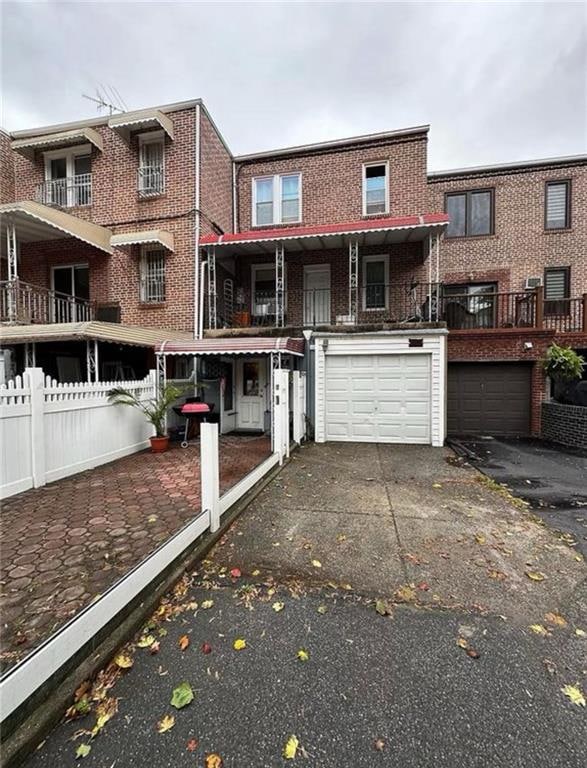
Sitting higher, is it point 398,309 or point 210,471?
point 398,309

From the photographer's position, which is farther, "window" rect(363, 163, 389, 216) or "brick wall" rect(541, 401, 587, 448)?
"window" rect(363, 163, 389, 216)

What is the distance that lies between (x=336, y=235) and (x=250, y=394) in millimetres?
5371

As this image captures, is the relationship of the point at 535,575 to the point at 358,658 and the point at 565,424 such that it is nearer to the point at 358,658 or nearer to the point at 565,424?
the point at 358,658

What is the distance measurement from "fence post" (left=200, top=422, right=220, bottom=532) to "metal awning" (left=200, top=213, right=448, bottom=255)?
26.5ft

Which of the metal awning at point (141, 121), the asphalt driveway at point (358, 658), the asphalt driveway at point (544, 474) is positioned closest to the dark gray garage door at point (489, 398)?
the asphalt driveway at point (544, 474)

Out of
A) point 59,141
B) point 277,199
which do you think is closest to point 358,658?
point 277,199

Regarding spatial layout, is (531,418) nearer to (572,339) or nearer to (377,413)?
(572,339)

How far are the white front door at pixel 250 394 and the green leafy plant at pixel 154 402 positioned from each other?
9.42 ft

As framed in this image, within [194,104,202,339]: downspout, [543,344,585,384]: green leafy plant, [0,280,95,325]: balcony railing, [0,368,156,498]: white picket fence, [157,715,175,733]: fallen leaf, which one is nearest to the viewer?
[157,715,175,733]: fallen leaf

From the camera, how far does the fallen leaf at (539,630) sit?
2.60 m

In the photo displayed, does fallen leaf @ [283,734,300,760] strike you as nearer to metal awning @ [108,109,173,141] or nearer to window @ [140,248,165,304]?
window @ [140,248,165,304]

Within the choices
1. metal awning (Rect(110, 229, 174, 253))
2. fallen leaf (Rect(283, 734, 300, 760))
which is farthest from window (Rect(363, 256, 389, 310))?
fallen leaf (Rect(283, 734, 300, 760))

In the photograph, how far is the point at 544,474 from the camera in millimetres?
6773

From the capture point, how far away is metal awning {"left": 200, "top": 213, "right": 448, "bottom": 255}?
9797mm
